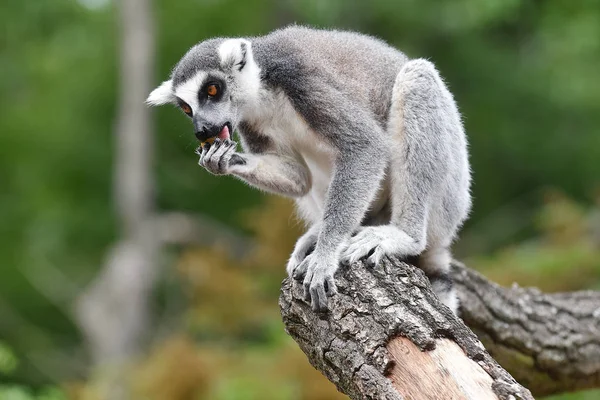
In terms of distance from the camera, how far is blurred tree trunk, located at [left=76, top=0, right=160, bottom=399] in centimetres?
1326

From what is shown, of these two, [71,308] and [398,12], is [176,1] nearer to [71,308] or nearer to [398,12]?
[398,12]

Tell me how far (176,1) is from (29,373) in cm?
888

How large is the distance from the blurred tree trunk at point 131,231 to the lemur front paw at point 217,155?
29.1 ft

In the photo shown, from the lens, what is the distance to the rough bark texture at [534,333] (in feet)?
17.3

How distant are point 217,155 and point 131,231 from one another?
9343 millimetres

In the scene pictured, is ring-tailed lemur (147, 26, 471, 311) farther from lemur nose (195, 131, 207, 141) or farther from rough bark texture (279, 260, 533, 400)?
rough bark texture (279, 260, 533, 400)

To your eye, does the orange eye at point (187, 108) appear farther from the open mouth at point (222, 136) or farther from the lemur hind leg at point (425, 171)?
the lemur hind leg at point (425, 171)

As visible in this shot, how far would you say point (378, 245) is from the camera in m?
4.44

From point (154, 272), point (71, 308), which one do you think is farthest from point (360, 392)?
point (71, 308)

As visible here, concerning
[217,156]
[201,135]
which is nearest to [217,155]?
[217,156]

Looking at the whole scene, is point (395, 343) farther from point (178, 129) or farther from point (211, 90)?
point (178, 129)

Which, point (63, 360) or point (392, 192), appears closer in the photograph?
point (392, 192)

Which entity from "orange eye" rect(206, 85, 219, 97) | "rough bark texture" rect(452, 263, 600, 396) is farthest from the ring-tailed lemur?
"rough bark texture" rect(452, 263, 600, 396)

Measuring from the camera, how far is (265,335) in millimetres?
11477
